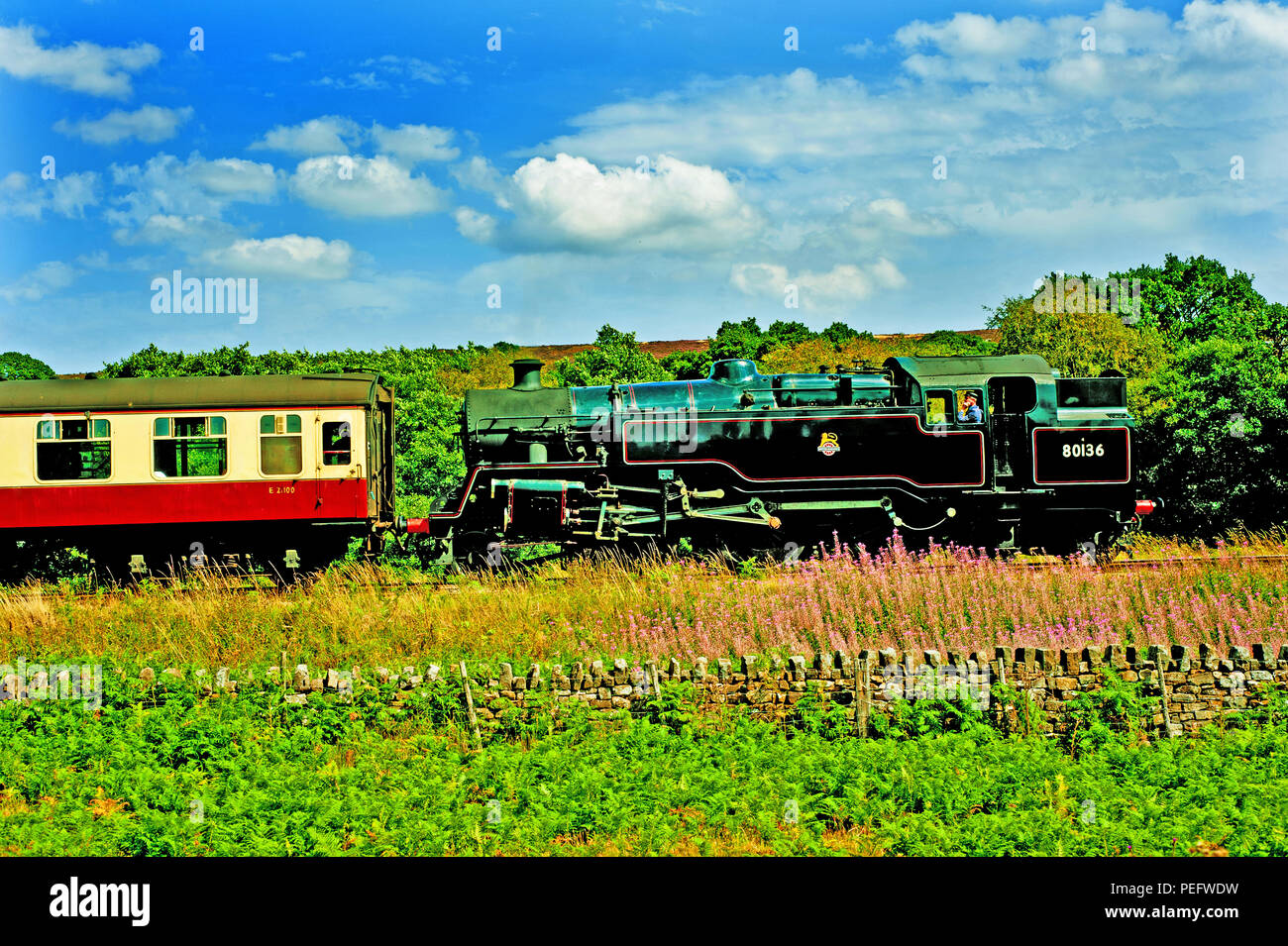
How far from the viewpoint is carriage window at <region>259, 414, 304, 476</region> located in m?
15.0

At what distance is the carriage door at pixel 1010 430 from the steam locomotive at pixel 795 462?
0.02m

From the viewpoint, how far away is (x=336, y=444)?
1527 centimetres

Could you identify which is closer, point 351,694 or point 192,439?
→ point 351,694

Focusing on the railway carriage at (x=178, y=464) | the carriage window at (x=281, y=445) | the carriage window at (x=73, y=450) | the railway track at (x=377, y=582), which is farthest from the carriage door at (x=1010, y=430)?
the carriage window at (x=73, y=450)

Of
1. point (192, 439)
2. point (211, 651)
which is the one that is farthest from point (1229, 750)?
point (192, 439)

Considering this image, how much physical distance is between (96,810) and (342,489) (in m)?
7.95

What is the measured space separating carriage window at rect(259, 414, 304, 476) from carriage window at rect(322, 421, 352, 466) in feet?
1.12

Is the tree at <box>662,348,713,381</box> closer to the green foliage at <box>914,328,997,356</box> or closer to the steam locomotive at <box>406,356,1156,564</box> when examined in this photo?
the green foliage at <box>914,328,997,356</box>

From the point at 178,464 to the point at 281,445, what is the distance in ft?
4.93

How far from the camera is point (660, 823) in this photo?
6.86m

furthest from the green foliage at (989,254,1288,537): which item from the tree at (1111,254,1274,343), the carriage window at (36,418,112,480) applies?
the tree at (1111,254,1274,343)
